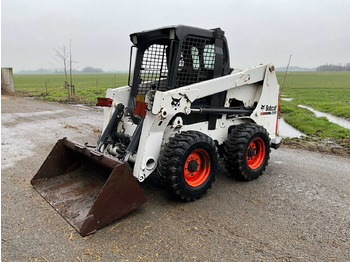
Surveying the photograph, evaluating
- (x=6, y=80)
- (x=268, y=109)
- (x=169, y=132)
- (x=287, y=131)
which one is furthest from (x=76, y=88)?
(x=169, y=132)

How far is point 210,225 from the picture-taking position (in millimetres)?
3367

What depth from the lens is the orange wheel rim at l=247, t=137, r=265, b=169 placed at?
484 centimetres

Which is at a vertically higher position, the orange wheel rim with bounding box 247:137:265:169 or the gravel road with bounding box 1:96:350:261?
the orange wheel rim with bounding box 247:137:265:169

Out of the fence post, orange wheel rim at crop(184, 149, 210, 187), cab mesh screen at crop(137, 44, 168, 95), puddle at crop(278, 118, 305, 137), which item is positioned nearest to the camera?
orange wheel rim at crop(184, 149, 210, 187)

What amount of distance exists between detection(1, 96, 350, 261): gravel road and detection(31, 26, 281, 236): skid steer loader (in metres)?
0.21

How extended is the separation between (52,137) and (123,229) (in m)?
5.08

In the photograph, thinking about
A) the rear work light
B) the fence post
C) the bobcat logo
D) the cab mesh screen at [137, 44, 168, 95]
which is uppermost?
the cab mesh screen at [137, 44, 168, 95]

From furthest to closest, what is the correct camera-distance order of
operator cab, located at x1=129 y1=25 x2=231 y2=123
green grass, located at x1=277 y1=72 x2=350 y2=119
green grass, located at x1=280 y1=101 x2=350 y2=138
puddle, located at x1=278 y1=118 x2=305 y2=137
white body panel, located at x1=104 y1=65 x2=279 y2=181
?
1. green grass, located at x1=277 y1=72 x2=350 y2=119
2. puddle, located at x1=278 y1=118 x2=305 y2=137
3. green grass, located at x1=280 y1=101 x2=350 y2=138
4. operator cab, located at x1=129 y1=25 x2=231 y2=123
5. white body panel, located at x1=104 y1=65 x2=279 y2=181

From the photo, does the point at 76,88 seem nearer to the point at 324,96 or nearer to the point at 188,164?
the point at 324,96

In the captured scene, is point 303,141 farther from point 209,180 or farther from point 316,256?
point 316,256

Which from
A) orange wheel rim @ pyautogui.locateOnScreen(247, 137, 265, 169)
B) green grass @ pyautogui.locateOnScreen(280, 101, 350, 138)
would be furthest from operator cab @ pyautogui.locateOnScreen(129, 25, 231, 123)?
green grass @ pyautogui.locateOnScreen(280, 101, 350, 138)

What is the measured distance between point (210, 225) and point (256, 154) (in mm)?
2055

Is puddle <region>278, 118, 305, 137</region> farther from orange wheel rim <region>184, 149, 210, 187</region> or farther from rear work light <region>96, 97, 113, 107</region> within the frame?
rear work light <region>96, 97, 113, 107</region>

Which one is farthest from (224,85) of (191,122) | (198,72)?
(191,122)
